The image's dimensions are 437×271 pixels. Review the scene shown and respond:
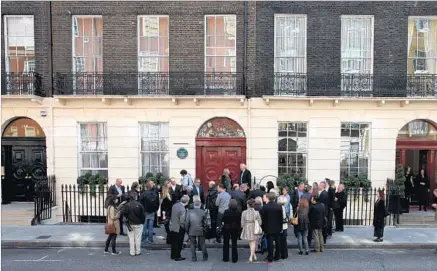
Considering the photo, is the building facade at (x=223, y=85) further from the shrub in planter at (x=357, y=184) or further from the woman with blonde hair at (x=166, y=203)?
the woman with blonde hair at (x=166, y=203)

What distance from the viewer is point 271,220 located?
28.4 feet

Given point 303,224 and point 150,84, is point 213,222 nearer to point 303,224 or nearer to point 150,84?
point 303,224

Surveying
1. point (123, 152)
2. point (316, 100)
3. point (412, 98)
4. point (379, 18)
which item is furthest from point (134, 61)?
point (412, 98)

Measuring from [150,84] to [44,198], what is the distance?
560cm

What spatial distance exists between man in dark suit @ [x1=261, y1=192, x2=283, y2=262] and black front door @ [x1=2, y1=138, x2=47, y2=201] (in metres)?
10.1

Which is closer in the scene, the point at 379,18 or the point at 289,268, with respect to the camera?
the point at 289,268

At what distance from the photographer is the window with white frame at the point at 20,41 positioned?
46.9ft

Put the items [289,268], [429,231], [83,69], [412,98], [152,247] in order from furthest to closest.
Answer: [83,69] < [412,98] < [429,231] < [152,247] < [289,268]

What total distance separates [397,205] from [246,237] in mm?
6758

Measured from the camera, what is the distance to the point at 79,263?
8.78m

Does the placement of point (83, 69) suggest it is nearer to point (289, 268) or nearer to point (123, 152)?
point (123, 152)

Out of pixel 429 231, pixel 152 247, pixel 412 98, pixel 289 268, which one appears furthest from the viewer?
pixel 412 98

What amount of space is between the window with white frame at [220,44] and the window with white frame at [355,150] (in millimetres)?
5046

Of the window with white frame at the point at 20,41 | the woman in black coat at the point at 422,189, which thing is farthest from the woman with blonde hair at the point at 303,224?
the window with white frame at the point at 20,41
